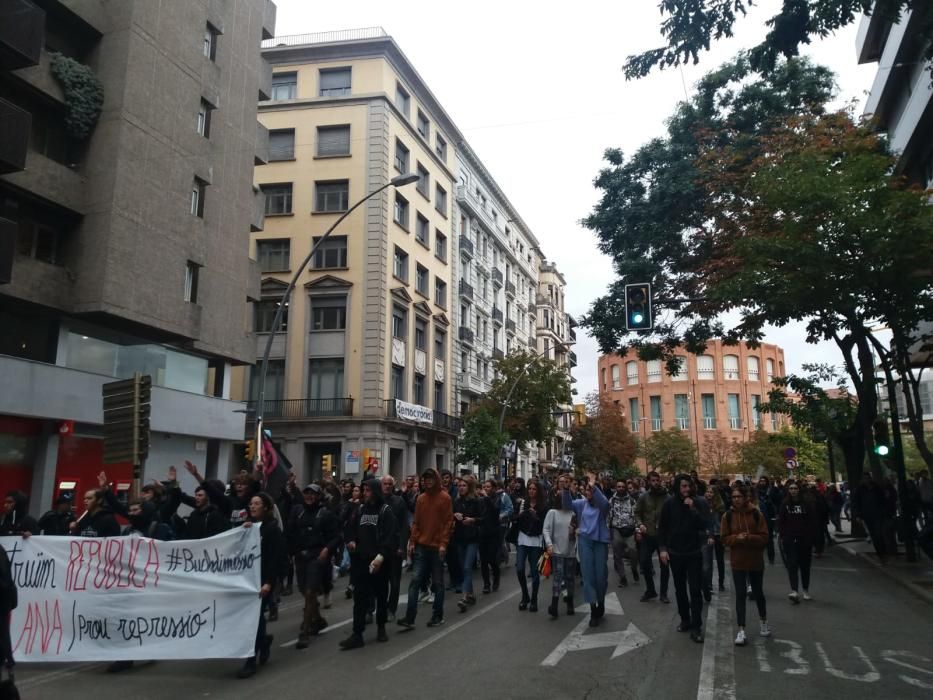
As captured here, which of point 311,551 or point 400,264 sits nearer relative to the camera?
point 311,551

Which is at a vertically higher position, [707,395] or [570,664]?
[707,395]

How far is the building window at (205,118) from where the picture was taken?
2303 cm

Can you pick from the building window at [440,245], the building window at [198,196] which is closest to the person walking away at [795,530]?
the building window at [198,196]

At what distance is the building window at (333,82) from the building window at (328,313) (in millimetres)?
10421

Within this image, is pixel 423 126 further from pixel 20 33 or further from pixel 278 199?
pixel 20 33

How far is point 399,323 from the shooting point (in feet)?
124

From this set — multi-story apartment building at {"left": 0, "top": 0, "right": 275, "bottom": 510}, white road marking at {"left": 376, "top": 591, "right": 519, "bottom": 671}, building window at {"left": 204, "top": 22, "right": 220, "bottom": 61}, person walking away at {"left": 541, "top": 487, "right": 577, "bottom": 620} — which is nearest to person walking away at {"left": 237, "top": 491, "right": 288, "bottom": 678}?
white road marking at {"left": 376, "top": 591, "right": 519, "bottom": 671}

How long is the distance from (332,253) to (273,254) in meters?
3.05

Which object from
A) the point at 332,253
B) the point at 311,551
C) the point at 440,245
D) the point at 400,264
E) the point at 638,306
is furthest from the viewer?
the point at 440,245

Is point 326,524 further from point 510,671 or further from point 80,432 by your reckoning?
point 80,432

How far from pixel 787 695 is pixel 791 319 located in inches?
463

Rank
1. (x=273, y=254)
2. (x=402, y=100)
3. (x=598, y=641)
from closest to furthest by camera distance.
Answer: (x=598, y=641), (x=273, y=254), (x=402, y=100)

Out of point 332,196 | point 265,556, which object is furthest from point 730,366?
point 265,556

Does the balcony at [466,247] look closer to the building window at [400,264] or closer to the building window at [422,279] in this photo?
the building window at [422,279]
